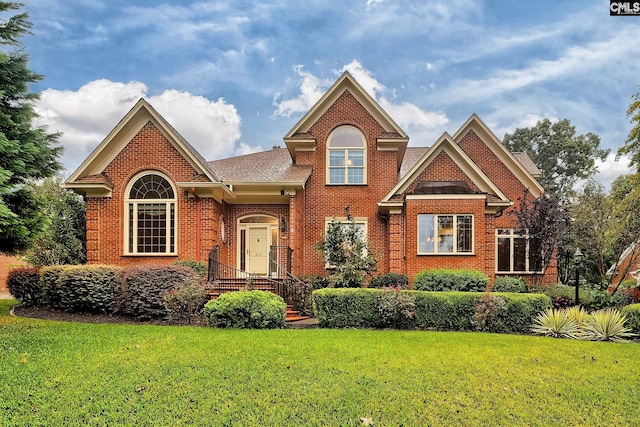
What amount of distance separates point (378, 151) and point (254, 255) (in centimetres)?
674

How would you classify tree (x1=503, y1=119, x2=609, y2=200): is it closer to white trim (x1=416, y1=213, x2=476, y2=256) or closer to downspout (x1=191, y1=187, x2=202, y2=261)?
white trim (x1=416, y1=213, x2=476, y2=256)

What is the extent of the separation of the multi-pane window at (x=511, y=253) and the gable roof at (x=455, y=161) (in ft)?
12.7

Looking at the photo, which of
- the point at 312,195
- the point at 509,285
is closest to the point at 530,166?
the point at 509,285

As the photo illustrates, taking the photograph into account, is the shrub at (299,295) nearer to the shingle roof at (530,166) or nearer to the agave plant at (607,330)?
the agave plant at (607,330)

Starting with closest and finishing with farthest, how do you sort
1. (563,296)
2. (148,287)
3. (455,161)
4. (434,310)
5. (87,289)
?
(434,310) < (148,287) < (87,289) < (563,296) < (455,161)

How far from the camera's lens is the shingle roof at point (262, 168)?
1777 cm

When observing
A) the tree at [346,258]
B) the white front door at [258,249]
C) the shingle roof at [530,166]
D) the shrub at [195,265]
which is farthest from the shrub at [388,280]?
the shingle roof at [530,166]

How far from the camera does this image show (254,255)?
62.2ft

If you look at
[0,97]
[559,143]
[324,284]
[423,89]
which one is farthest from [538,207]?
[559,143]

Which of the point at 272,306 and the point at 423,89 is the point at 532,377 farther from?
the point at 423,89

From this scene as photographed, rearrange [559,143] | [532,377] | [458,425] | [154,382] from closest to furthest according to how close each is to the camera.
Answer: [458,425], [154,382], [532,377], [559,143]

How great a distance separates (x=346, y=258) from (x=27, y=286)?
969cm

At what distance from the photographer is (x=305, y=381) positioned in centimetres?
648
